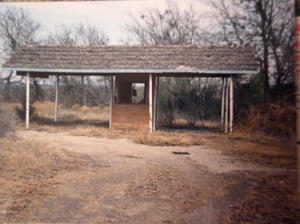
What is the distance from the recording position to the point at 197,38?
7.07ft

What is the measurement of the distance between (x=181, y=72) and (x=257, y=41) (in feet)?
1.65

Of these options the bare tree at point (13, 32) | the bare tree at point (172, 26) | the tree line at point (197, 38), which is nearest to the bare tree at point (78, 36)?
the tree line at point (197, 38)

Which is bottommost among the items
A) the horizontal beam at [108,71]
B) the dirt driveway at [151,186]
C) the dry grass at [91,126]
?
the dirt driveway at [151,186]

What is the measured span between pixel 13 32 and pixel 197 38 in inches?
50.7

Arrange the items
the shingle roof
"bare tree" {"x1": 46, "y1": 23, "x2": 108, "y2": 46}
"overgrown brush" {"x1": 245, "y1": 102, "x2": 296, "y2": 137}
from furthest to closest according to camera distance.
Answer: "bare tree" {"x1": 46, "y1": 23, "x2": 108, "y2": 46} → the shingle roof → "overgrown brush" {"x1": 245, "y1": 102, "x2": 296, "y2": 137}

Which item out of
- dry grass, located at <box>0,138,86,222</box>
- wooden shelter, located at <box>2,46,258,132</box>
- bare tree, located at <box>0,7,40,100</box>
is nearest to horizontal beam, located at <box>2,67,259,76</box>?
wooden shelter, located at <box>2,46,258,132</box>

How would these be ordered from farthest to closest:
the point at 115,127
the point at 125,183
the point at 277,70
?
the point at 115,127, the point at 125,183, the point at 277,70

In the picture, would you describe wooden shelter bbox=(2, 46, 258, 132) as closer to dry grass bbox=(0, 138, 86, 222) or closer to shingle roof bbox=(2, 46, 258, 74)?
shingle roof bbox=(2, 46, 258, 74)

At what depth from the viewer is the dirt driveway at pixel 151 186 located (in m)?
2.00

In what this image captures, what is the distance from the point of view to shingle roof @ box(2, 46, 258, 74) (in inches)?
84.3

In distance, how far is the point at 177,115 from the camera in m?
2.18

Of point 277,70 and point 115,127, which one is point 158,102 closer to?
point 115,127

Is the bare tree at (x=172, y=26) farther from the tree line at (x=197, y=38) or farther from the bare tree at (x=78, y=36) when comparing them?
the bare tree at (x=78, y=36)

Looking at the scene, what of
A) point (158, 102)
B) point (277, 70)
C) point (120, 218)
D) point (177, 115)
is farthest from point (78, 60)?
point (277, 70)
